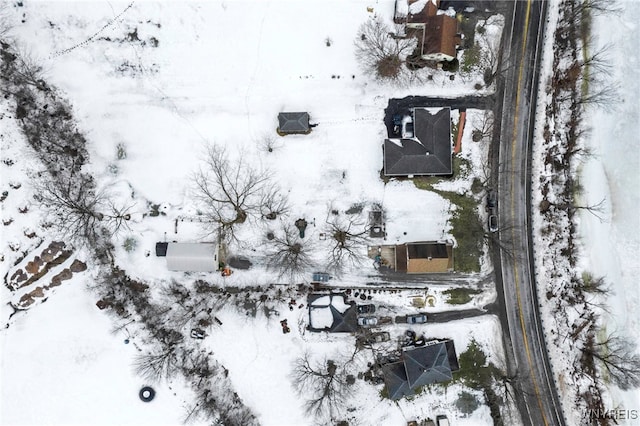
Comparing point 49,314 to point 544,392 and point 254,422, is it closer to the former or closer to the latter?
point 254,422

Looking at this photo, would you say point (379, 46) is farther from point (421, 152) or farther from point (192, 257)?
point (192, 257)

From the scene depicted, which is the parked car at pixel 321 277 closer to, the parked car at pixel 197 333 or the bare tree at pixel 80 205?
the parked car at pixel 197 333

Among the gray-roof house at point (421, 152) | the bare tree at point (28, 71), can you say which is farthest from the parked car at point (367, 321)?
the bare tree at point (28, 71)

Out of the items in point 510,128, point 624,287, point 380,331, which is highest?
point 510,128

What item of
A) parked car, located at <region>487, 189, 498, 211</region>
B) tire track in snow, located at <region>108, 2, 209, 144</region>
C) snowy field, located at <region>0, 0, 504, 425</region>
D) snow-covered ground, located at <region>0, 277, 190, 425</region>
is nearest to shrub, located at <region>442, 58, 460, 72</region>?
snowy field, located at <region>0, 0, 504, 425</region>

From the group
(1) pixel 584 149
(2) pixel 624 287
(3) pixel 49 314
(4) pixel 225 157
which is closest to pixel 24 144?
(3) pixel 49 314

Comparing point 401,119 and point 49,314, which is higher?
point 401,119

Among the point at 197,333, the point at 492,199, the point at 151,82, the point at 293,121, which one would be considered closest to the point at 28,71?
the point at 151,82
